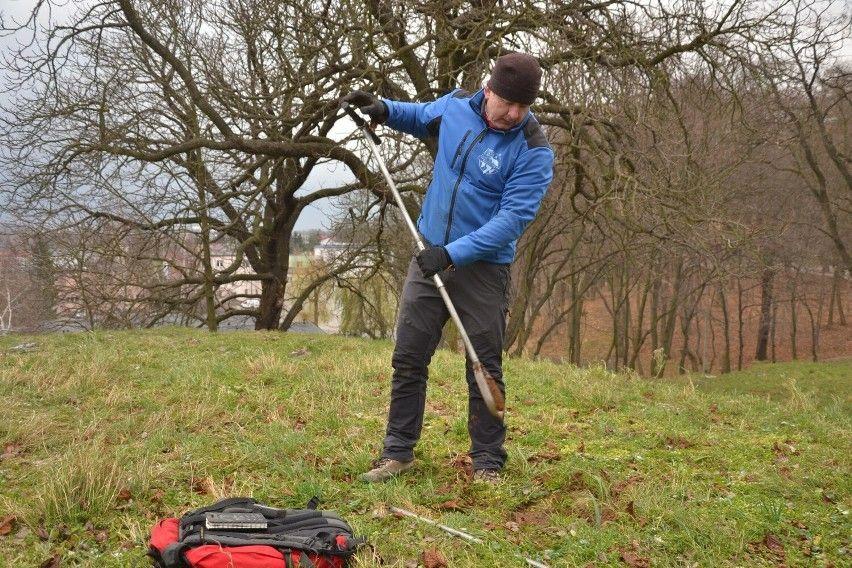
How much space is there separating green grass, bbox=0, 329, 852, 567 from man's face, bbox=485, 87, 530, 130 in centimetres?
193

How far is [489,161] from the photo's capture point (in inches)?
146

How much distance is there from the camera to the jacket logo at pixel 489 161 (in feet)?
12.2

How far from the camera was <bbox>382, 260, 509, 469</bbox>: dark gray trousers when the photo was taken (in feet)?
12.7

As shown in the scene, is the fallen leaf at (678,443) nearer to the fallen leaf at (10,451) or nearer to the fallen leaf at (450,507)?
the fallen leaf at (450,507)

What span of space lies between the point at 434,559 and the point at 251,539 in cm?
76

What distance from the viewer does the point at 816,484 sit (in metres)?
3.79

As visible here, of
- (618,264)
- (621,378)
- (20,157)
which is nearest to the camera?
(621,378)

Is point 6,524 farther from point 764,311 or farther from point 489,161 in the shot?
point 764,311

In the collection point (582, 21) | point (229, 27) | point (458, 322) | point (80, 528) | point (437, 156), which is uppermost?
point (229, 27)

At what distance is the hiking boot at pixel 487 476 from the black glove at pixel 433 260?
3.82ft

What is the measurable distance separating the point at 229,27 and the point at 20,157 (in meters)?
4.21

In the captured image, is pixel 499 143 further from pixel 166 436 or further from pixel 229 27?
pixel 229 27

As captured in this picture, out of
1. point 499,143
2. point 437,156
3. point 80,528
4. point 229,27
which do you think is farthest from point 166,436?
point 229,27

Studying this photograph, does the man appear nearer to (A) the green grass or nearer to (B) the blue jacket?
(B) the blue jacket
